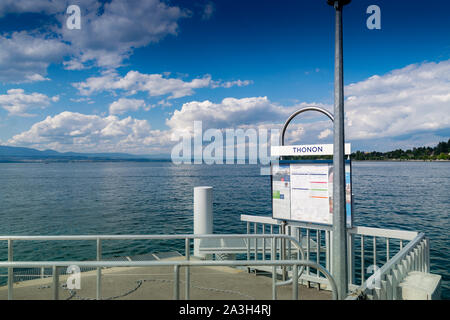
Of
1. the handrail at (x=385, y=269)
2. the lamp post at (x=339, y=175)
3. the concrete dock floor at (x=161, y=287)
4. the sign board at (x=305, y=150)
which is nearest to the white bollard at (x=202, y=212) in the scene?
the concrete dock floor at (x=161, y=287)

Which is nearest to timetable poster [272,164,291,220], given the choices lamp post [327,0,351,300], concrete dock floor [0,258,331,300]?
concrete dock floor [0,258,331,300]

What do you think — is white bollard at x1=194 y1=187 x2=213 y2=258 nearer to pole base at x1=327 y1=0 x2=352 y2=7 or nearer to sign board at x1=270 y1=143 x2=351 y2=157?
sign board at x1=270 y1=143 x2=351 y2=157

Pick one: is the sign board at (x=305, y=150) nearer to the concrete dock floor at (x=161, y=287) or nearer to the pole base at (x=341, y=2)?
the pole base at (x=341, y=2)

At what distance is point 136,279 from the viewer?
5641 mm

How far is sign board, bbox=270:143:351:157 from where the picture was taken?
18.1ft

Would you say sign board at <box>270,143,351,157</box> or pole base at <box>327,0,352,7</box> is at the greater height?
pole base at <box>327,0,352,7</box>

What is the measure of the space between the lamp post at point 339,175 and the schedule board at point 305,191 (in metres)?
1.45

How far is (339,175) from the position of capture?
3.93 meters

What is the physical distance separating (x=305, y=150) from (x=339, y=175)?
1.92 metres

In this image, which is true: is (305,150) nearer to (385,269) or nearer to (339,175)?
(339,175)

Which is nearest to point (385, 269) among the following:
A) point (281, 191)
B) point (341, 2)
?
point (281, 191)

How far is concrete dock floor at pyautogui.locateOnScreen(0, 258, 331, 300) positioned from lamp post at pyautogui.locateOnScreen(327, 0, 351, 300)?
1.46m
